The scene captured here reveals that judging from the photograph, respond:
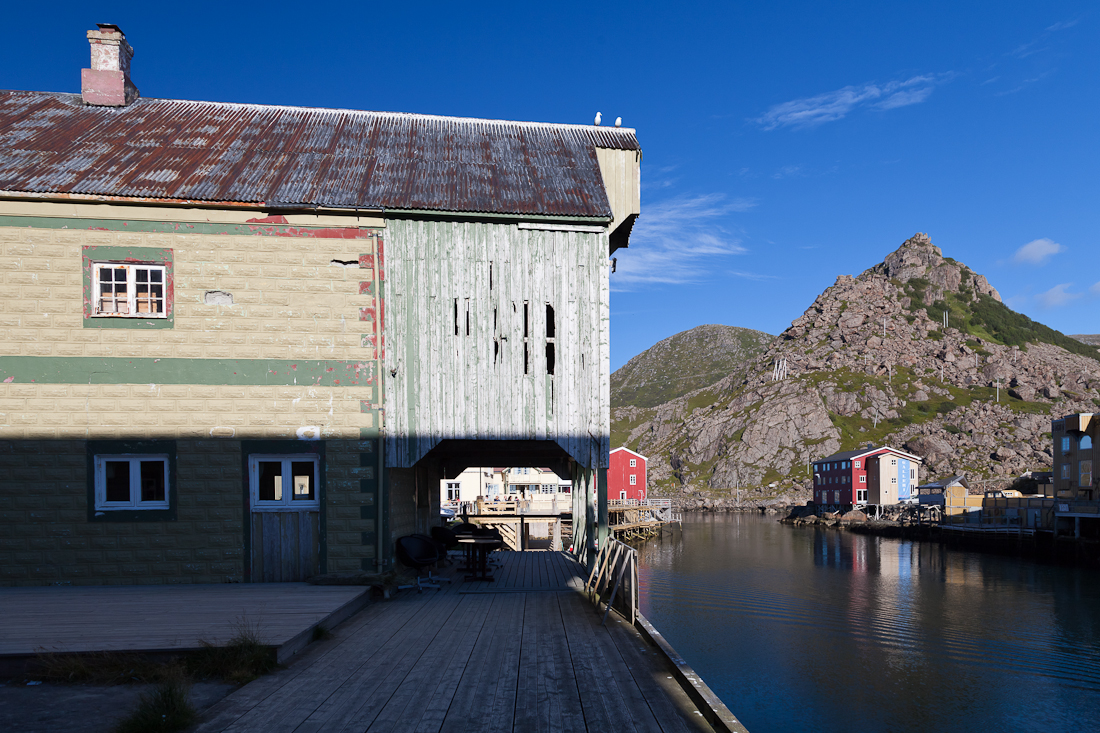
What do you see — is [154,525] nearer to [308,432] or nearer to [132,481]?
[132,481]

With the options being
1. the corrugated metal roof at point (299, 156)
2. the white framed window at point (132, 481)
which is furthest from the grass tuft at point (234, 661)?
the corrugated metal roof at point (299, 156)

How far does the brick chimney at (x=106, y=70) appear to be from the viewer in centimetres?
1658

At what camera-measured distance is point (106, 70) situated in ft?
54.9

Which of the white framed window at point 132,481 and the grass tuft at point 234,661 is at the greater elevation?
the white framed window at point 132,481

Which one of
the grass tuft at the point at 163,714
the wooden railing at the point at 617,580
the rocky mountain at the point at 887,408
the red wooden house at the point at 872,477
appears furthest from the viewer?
the rocky mountain at the point at 887,408

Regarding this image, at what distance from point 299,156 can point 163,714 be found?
41.2 feet

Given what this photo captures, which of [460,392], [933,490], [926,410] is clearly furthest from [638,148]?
[926,410]

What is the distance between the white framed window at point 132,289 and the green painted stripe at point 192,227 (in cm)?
77

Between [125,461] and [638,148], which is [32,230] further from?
[638,148]

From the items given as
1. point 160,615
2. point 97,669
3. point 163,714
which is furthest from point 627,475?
point 163,714

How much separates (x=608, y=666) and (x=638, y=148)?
1239 cm

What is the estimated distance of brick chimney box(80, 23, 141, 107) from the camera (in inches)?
653

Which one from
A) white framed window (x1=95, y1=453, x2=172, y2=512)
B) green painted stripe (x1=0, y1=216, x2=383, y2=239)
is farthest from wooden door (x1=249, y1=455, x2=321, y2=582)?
green painted stripe (x1=0, y1=216, x2=383, y2=239)

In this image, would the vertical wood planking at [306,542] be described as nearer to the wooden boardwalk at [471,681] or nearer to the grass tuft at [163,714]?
the wooden boardwalk at [471,681]
